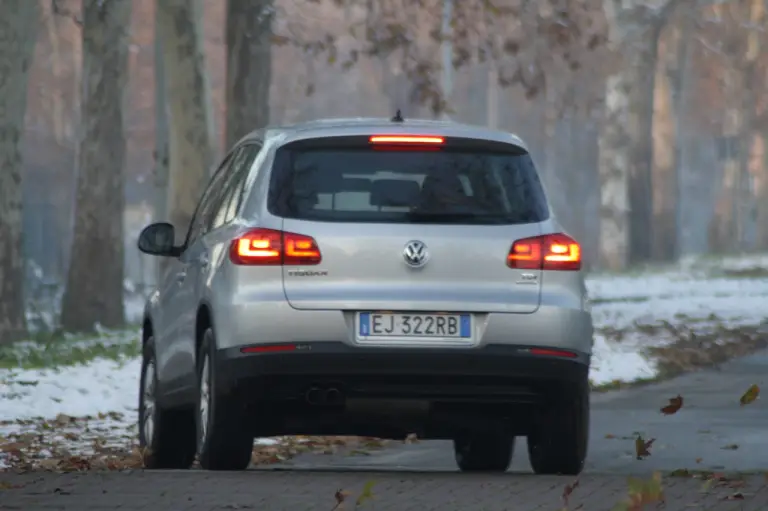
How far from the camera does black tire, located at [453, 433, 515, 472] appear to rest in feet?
41.7

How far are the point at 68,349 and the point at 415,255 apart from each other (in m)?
14.7

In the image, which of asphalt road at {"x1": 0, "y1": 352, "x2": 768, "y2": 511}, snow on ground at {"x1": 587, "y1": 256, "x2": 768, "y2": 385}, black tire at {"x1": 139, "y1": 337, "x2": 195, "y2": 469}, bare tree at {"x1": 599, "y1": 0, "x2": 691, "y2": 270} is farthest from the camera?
bare tree at {"x1": 599, "y1": 0, "x2": 691, "y2": 270}

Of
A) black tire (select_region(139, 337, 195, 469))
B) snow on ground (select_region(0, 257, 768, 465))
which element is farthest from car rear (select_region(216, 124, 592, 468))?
snow on ground (select_region(0, 257, 768, 465))

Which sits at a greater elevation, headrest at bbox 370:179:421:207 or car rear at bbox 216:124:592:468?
headrest at bbox 370:179:421:207

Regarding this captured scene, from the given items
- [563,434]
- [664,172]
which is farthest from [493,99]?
[563,434]

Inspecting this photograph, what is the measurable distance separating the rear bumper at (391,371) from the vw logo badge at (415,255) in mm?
385

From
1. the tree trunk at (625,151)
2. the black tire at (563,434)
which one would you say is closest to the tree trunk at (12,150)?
the black tire at (563,434)

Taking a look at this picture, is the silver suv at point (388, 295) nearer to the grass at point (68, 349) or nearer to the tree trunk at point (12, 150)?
the grass at point (68, 349)

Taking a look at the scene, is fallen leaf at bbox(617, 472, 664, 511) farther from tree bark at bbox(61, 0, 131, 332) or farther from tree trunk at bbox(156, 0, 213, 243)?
tree bark at bbox(61, 0, 131, 332)

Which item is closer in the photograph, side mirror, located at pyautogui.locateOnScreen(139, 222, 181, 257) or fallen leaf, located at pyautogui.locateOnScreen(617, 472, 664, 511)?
fallen leaf, located at pyautogui.locateOnScreen(617, 472, 664, 511)

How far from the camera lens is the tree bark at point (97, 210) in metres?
29.0

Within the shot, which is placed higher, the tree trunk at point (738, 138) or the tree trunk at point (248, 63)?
the tree trunk at point (248, 63)

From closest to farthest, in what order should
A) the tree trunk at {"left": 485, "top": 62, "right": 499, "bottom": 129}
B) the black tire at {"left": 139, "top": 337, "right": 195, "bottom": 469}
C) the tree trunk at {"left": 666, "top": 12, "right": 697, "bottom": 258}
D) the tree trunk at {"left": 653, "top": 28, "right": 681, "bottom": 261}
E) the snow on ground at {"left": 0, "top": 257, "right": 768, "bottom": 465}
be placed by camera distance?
the black tire at {"left": 139, "top": 337, "right": 195, "bottom": 469} → the snow on ground at {"left": 0, "top": 257, "right": 768, "bottom": 465} → the tree trunk at {"left": 653, "top": 28, "right": 681, "bottom": 261} → the tree trunk at {"left": 666, "top": 12, "right": 697, "bottom": 258} → the tree trunk at {"left": 485, "top": 62, "right": 499, "bottom": 129}

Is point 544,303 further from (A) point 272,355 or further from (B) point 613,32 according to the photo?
(B) point 613,32
